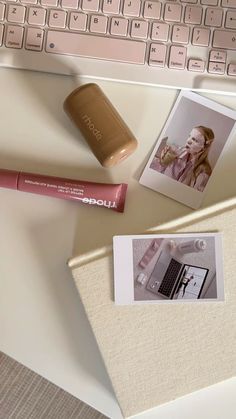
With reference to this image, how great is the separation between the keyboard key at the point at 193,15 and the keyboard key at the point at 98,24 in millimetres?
105

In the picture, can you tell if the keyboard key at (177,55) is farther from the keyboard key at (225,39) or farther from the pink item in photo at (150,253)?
the pink item in photo at (150,253)

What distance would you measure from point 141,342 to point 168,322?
0.13ft

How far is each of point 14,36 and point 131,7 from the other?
16cm

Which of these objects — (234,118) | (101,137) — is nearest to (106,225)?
(101,137)

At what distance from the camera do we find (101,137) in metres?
0.63

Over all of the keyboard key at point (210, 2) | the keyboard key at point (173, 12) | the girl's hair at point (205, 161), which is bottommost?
the girl's hair at point (205, 161)

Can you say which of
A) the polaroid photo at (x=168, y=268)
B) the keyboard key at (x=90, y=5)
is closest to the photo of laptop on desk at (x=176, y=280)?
the polaroid photo at (x=168, y=268)

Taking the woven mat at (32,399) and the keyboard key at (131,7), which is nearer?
the keyboard key at (131,7)

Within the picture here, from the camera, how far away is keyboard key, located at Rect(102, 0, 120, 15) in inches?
26.1

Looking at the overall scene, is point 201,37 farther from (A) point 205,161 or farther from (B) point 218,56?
(A) point 205,161

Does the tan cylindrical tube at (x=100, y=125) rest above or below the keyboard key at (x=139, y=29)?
below

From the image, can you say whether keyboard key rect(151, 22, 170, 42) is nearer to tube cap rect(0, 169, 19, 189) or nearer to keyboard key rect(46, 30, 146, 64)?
keyboard key rect(46, 30, 146, 64)

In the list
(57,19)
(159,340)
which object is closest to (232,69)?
(57,19)

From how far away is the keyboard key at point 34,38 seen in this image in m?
0.67
